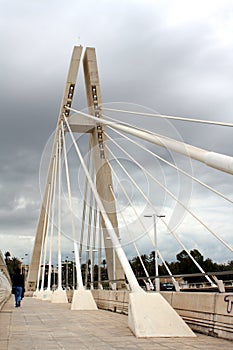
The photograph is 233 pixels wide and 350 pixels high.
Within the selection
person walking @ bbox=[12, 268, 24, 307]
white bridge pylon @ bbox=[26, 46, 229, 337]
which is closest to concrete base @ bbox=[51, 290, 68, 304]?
white bridge pylon @ bbox=[26, 46, 229, 337]

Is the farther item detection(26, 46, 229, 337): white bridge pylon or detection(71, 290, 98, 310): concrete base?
detection(71, 290, 98, 310): concrete base

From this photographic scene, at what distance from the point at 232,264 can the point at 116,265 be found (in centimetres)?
4836

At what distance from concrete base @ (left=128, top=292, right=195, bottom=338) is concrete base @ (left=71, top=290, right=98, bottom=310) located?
874 cm

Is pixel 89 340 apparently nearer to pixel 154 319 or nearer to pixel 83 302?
pixel 154 319

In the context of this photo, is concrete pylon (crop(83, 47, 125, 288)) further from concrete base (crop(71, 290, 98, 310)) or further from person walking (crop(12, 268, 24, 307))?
concrete base (crop(71, 290, 98, 310))

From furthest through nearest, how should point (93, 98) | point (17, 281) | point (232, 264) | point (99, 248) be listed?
1. point (232, 264)
2. point (93, 98)
3. point (99, 248)
4. point (17, 281)

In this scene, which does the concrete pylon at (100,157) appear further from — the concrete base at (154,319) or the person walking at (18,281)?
the concrete base at (154,319)

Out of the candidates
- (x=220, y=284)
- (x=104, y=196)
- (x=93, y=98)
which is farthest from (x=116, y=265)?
(x=220, y=284)

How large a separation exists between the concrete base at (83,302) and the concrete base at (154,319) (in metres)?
8.74

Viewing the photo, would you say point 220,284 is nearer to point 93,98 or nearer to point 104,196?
point 104,196

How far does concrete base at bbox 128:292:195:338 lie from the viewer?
9141 millimetres

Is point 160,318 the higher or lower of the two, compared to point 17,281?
lower

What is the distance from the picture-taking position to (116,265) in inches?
1169

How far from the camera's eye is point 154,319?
30.8 feet
